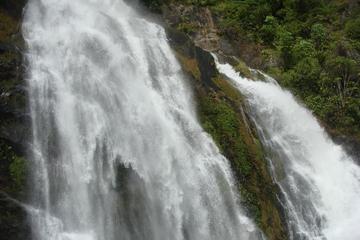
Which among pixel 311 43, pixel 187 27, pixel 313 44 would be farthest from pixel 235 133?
pixel 313 44

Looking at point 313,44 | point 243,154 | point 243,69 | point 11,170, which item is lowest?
point 11,170

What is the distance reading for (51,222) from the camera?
11.4 m

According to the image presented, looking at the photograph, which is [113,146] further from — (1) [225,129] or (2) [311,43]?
(2) [311,43]

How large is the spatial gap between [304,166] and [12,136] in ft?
32.3

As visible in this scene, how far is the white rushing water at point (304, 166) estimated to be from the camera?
1516 cm

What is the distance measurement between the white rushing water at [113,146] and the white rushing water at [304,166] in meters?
2.46

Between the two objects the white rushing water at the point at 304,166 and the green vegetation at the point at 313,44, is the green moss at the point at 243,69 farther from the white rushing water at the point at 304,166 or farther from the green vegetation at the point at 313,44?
the green vegetation at the point at 313,44

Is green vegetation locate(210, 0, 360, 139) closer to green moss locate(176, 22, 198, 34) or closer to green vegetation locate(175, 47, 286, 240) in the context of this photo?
green moss locate(176, 22, 198, 34)

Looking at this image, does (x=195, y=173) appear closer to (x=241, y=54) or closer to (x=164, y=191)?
(x=164, y=191)

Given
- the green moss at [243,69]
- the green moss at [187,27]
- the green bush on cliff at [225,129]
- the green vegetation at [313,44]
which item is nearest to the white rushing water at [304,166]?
the green moss at [243,69]

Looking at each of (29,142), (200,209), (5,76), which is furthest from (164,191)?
(5,76)

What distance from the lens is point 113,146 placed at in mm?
13133

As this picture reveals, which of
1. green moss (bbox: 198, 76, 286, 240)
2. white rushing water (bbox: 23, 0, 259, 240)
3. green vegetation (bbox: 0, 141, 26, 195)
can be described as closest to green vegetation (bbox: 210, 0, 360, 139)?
green moss (bbox: 198, 76, 286, 240)

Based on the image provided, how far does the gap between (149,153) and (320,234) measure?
229 inches
